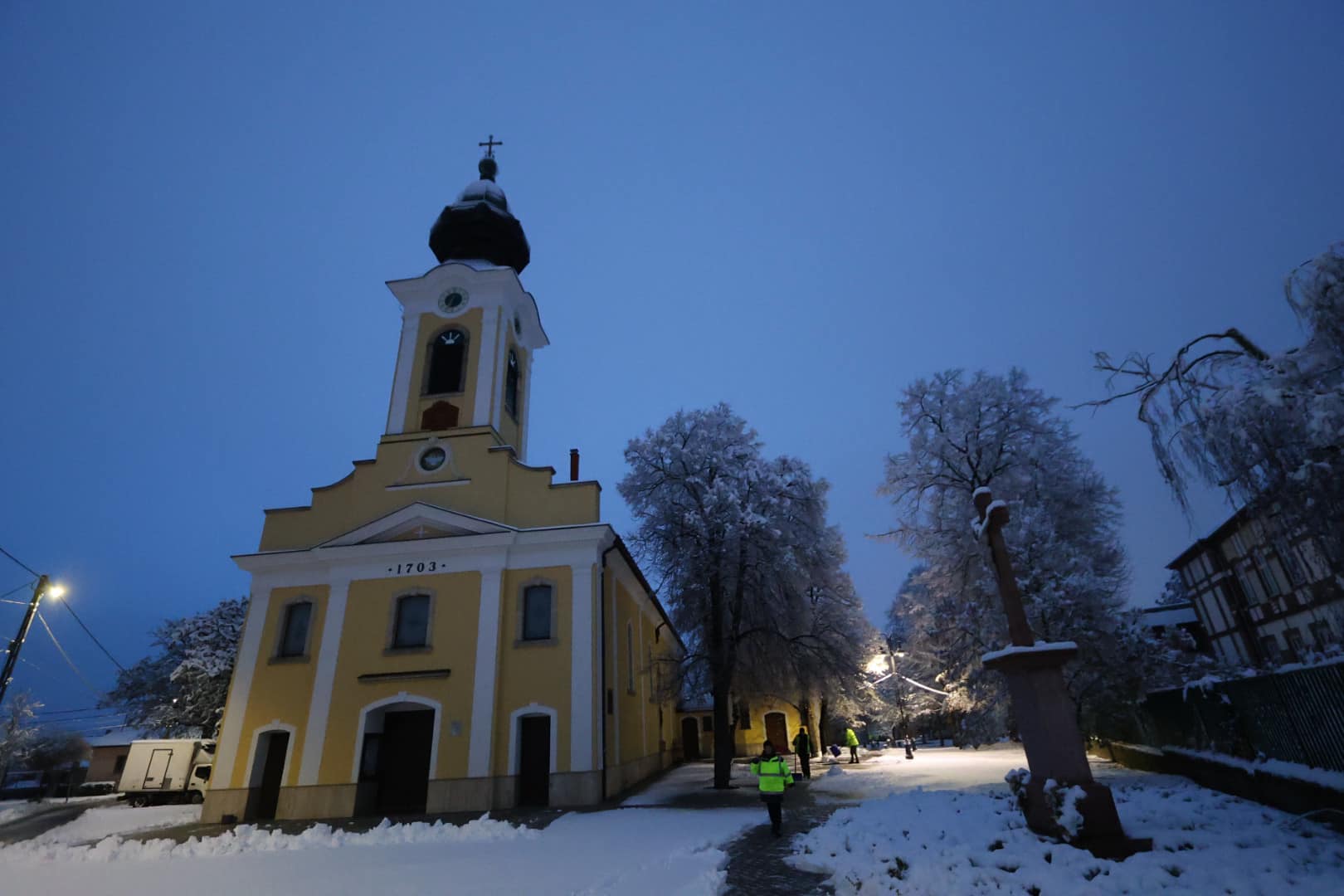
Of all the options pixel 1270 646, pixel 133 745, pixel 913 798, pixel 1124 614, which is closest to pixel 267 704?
pixel 133 745

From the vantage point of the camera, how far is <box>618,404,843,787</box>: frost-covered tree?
803 inches

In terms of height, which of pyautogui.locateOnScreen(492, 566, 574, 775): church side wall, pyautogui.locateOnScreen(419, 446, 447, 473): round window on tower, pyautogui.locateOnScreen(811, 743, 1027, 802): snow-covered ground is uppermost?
pyautogui.locateOnScreen(419, 446, 447, 473): round window on tower

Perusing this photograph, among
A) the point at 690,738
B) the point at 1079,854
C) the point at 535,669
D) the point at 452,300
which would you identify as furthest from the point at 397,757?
the point at 690,738

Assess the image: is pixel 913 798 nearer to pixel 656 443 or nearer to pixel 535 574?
pixel 535 574

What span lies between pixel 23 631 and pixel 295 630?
8.32 metres

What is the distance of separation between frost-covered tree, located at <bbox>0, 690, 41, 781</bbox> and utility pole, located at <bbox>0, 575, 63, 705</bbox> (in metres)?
20.1

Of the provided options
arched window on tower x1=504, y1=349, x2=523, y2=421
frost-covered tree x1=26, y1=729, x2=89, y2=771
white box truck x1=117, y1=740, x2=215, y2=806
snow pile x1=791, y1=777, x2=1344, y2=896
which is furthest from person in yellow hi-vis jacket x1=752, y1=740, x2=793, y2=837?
frost-covered tree x1=26, y1=729, x2=89, y2=771

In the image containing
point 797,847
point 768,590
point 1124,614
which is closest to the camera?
point 797,847

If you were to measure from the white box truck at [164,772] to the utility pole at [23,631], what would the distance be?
15.6 feet

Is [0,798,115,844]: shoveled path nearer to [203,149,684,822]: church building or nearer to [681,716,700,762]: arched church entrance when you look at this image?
[203,149,684,822]: church building

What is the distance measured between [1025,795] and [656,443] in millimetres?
15832

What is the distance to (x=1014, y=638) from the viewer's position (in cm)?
880

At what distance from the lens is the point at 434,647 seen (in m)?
18.7

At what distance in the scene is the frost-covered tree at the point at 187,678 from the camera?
29609 mm
